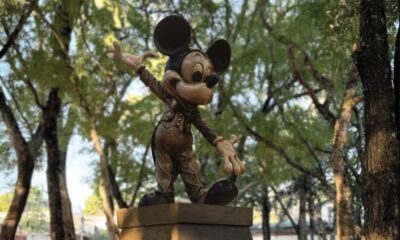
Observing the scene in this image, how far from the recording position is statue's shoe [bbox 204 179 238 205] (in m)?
5.52

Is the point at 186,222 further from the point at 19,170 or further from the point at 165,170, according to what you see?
the point at 19,170

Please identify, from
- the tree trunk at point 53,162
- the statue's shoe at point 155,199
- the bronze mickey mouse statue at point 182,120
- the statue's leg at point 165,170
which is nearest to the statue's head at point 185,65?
the bronze mickey mouse statue at point 182,120

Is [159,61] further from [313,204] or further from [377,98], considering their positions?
[313,204]

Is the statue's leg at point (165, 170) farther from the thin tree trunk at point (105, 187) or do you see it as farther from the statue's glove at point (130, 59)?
the thin tree trunk at point (105, 187)

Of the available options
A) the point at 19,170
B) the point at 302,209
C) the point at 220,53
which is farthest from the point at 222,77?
the point at 302,209

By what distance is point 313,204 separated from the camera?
28406mm

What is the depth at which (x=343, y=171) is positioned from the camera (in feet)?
35.8

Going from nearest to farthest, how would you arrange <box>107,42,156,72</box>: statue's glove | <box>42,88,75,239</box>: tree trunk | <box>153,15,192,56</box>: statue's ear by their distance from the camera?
<box>153,15,192,56</box>: statue's ear, <box>107,42,156,72</box>: statue's glove, <box>42,88,75,239</box>: tree trunk

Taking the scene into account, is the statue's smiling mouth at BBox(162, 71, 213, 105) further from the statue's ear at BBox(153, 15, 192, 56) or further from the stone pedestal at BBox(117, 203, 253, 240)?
the stone pedestal at BBox(117, 203, 253, 240)

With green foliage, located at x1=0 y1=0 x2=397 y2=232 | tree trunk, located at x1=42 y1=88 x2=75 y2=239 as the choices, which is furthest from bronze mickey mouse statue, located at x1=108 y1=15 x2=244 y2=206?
tree trunk, located at x1=42 y1=88 x2=75 y2=239

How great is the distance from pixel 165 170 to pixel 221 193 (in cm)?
62

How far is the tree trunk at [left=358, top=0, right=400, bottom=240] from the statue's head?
1652mm

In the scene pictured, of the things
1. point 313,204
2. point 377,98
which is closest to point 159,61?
point 377,98

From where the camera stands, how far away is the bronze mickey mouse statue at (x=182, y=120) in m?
5.65
